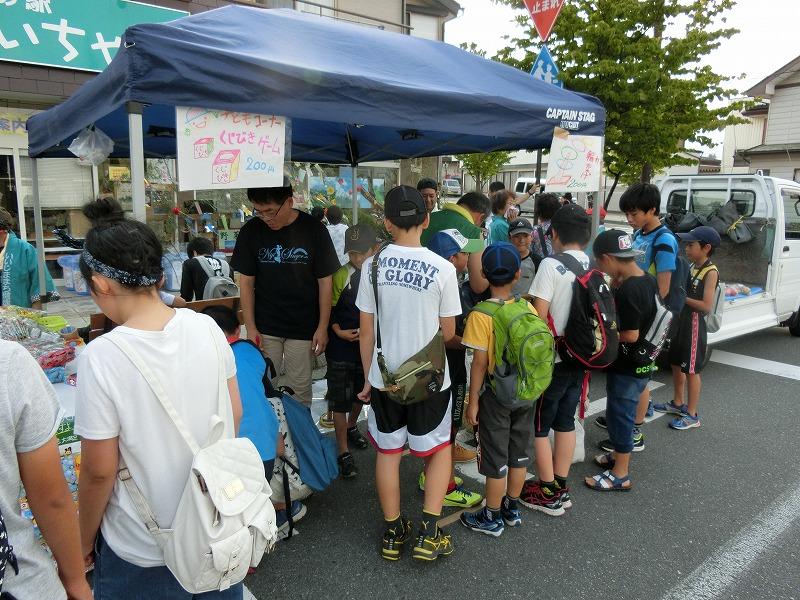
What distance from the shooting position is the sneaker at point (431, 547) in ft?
8.76

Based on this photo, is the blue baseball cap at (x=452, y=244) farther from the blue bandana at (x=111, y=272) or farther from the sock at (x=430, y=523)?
the blue bandana at (x=111, y=272)

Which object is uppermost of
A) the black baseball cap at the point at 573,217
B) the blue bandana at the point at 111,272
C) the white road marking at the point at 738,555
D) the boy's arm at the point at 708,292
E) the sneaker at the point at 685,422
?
the black baseball cap at the point at 573,217

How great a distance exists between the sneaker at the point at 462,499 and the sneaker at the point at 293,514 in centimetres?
87

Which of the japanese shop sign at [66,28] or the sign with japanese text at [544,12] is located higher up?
the japanese shop sign at [66,28]

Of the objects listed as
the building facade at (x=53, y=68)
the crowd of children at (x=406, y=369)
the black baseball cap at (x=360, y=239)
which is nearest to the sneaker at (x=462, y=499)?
the crowd of children at (x=406, y=369)

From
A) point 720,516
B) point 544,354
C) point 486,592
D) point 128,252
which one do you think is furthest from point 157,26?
point 720,516

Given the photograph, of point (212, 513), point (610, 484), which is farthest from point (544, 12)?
point (212, 513)

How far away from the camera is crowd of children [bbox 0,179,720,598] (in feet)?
4.65

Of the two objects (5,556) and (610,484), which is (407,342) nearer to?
(5,556)

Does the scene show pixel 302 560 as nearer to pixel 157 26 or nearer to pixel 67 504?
pixel 67 504

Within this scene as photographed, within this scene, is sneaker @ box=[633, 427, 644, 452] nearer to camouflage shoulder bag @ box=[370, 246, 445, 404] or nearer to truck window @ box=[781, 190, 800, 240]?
camouflage shoulder bag @ box=[370, 246, 445, 404]

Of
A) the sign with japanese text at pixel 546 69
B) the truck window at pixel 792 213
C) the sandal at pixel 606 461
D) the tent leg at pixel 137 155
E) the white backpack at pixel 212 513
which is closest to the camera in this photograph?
the white backpack at pixel 212 513

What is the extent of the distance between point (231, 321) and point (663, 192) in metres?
6.85

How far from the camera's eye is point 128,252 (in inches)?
56.3
